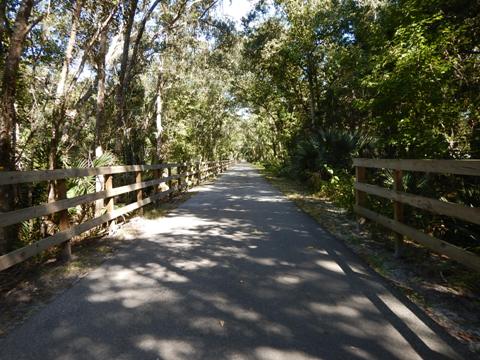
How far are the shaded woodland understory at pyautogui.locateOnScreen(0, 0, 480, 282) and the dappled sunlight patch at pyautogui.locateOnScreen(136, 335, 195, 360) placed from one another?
3100mm

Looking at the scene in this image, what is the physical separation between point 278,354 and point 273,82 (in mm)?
21336

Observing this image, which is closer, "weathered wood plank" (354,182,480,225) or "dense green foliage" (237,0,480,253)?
"weathered wood plank" (354,182,480,225)

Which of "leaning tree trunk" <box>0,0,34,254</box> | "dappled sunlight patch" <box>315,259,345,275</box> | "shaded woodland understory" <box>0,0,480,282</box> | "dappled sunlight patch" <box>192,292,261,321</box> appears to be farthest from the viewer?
"shaded woodland understory" <box>0,0,480,282</box>

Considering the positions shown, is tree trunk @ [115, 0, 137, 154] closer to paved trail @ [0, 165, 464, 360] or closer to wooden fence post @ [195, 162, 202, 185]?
Answer: paved trail @ [0, 165, 464, 360]

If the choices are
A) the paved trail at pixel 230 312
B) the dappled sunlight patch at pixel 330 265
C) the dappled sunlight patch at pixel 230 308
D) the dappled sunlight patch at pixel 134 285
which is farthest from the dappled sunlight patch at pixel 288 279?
the dappled sunlight patch at pixel 134 285

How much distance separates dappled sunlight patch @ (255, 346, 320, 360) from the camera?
264 centimetres

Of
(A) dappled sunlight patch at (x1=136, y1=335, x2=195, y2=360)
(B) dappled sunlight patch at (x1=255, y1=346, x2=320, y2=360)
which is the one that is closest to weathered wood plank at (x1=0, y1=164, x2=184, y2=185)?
(A) dappled sunlight patch at (x1=136, y1=335, x2=195, y2=360)

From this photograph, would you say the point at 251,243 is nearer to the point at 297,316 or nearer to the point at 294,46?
the point at 297,316

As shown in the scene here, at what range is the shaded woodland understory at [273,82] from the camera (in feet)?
21.6

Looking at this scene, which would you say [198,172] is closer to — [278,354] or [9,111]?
[9,111]

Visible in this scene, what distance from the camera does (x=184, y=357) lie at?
265 centimetres

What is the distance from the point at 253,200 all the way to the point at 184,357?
29.9ft

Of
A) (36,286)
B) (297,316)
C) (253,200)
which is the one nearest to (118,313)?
(36,286)

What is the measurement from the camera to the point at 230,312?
338 centimetres
